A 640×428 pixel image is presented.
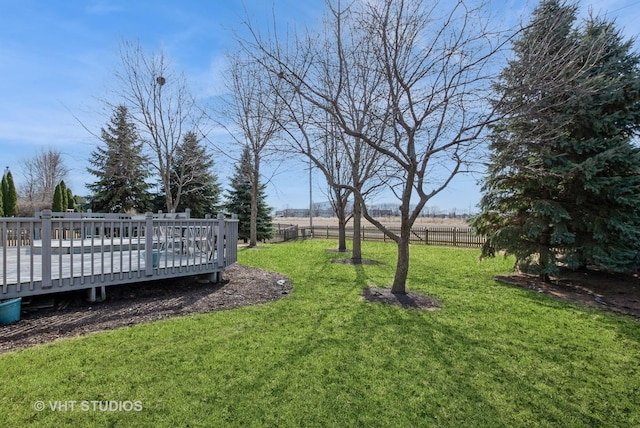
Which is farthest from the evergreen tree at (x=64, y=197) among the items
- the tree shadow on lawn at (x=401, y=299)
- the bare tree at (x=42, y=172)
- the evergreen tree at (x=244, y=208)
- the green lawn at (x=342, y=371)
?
the tree shadow on lawn at (x=401, y=299)

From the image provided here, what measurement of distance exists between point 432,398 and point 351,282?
4108mm

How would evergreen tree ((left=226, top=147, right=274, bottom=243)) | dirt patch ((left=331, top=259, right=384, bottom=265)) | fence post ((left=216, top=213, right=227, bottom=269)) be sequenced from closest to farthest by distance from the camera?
fence post ((left=216, top=213, right=227, bottom=269)), dirt patch ((left=331, top=259, right=384, bottom=265)), evergreen tree ((left=226, top=147, right=274, bottom=243))

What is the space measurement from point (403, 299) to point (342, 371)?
107 inches

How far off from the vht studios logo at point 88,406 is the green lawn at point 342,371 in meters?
0.02

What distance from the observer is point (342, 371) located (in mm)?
2891

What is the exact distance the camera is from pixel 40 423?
2.07 m

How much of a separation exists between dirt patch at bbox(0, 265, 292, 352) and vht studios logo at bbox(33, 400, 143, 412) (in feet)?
4.71

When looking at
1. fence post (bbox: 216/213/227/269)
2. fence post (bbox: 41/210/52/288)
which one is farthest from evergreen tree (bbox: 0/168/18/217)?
fence post (bbox: 41/210/52/288)

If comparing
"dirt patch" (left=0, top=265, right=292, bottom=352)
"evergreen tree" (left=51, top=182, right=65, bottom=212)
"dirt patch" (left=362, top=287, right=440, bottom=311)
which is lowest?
"dirt patch" (left=362, top=287, right=440, bottom=311)

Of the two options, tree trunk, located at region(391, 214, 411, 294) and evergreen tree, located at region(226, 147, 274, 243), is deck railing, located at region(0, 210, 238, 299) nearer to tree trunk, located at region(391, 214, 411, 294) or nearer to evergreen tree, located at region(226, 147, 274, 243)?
tree trunk, located at region(391, 214, 411, 294)

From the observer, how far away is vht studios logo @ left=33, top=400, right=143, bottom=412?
7.33ft

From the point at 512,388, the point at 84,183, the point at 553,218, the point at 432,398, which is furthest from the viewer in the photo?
the point at 84,183

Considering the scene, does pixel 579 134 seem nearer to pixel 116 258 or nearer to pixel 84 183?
pixel 116 258

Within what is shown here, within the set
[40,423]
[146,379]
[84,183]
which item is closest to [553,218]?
[146,379]
